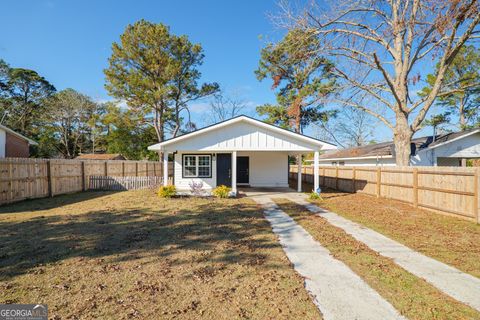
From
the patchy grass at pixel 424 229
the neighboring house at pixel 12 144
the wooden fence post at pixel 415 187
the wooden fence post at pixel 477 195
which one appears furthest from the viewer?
the neighboring house at pixel 12 144

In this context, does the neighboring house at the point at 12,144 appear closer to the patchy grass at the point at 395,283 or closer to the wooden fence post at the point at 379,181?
the patchy grass at the point at 395,283

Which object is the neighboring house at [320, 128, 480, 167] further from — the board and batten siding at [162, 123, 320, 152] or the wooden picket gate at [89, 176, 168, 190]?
the wooden picket gate at [89, 176, 168, 190]

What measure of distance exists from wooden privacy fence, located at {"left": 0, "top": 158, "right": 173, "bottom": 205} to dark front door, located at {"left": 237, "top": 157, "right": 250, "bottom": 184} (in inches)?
347

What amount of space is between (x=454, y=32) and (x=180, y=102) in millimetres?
22176

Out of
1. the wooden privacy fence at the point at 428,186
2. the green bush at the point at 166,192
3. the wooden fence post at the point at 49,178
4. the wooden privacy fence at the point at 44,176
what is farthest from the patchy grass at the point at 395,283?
the wooden fence post at the point at 49,178

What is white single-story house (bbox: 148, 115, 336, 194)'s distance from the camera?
12742mm

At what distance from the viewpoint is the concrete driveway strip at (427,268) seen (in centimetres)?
346

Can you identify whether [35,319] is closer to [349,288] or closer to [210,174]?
[349,288]

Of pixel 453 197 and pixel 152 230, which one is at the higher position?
pixel 453 197

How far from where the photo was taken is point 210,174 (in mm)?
14719

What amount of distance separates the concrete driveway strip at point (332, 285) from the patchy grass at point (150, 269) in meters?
0.19

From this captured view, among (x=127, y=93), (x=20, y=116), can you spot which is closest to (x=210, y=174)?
(x=127, y=93)

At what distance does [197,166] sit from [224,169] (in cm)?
151

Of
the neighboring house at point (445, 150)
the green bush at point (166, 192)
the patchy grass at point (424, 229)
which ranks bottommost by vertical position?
the patchy grass at point (424, 229)
